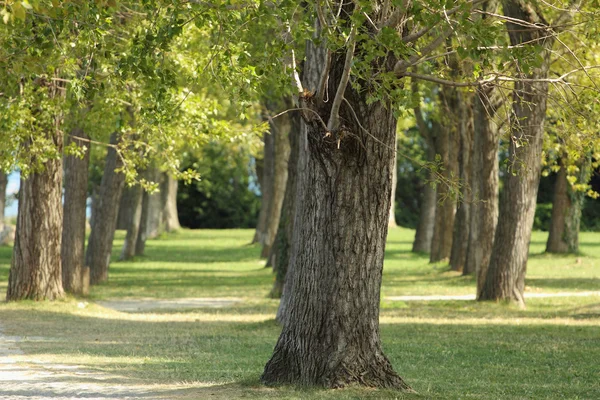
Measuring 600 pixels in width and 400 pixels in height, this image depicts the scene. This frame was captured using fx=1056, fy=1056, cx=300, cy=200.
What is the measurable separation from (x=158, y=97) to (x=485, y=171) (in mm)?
14465

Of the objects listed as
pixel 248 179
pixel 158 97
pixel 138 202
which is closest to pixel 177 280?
pixel 138 202

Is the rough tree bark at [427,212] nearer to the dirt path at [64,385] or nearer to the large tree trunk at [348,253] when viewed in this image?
the dirt path at [64,385]

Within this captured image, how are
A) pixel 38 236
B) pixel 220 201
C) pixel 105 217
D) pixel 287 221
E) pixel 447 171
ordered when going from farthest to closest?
pixel 220 201 → pixel 447 171 → pixel 105 217 → pixel 287 221 → pixel 38 236

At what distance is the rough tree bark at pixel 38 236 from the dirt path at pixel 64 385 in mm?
7861

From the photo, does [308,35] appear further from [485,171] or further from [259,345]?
[485,171]

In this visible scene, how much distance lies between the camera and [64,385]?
33.6 ft

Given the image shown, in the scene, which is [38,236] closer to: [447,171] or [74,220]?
[74,220]

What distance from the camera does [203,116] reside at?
18.4 metres

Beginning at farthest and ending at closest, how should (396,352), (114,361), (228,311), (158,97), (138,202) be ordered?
(138,202) < (228,311) < (396,352) < (114,361) < (158,97)

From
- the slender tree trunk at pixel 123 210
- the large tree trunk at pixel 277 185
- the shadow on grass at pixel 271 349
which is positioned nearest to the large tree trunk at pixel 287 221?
the shadow on grass at pixel 271 349

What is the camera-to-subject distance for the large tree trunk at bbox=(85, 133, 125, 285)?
26.0 metres

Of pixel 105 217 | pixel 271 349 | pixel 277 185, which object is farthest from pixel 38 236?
pixel 277 185

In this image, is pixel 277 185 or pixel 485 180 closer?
pixel 485 180

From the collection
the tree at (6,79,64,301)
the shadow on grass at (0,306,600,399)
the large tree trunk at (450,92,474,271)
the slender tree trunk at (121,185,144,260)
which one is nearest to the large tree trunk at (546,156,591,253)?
the large tree trunk at (450,92,474,271)
